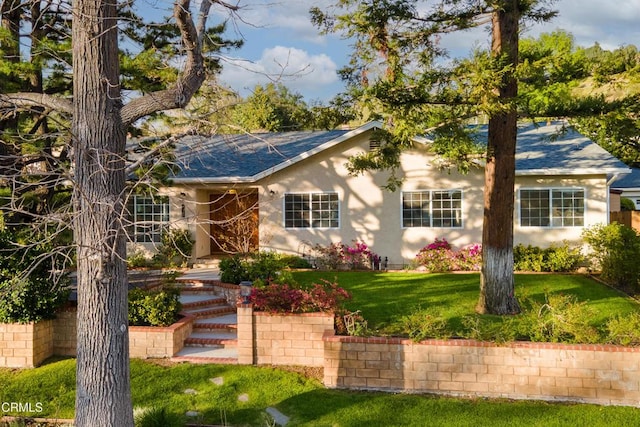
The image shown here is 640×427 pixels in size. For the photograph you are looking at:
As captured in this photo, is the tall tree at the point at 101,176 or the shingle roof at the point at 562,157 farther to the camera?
the shingle roof at the point at 562,157

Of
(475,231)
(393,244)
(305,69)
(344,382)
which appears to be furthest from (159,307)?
(475,231)

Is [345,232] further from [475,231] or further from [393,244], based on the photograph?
[475,231]

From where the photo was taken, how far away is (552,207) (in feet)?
53.3

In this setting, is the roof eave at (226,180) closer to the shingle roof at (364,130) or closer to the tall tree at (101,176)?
the shingle roof at (364,130)

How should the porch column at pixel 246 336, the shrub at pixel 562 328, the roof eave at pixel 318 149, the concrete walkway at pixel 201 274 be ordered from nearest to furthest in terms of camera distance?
the shrub at pixel 562 328 → the porch column at pixel 246 336 → the concrete walkway at pixel 201 274 → the roof eave at pixel 318 149

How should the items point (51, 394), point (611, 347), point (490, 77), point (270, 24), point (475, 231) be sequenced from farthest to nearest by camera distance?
point (475, 231), point (490, 77), point (51, 394), point (611, 347), point (270, 24)

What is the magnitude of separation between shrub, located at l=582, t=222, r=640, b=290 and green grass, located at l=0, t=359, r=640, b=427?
745 centimetres

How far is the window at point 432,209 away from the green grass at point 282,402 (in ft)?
32.5

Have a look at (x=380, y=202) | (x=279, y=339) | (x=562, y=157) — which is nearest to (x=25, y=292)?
(x=279, y=339)

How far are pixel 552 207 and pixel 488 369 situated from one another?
420 inches

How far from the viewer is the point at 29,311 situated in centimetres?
863

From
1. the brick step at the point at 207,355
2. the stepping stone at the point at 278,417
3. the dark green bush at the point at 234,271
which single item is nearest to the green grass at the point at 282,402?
the stepping stone at the point at 278,417

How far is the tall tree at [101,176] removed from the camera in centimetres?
530

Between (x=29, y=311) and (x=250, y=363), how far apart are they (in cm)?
382
